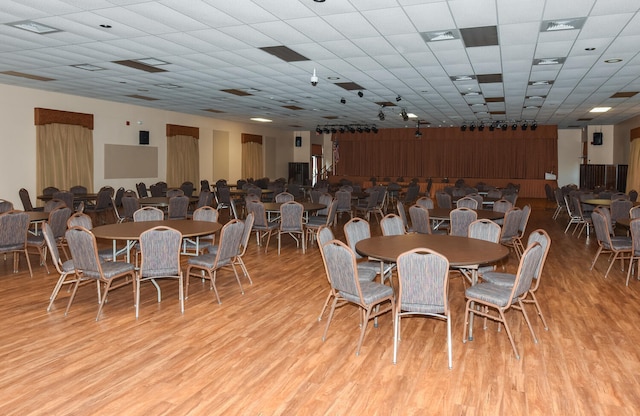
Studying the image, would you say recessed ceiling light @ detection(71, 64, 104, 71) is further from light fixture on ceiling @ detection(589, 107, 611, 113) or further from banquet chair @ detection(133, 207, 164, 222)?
light fixture on ceiling @ detection(589, 107, 611, 113)

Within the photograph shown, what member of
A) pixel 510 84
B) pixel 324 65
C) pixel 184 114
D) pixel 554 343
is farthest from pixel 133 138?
pixel 554 343

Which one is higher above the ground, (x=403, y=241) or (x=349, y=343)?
(x=403, y=241)

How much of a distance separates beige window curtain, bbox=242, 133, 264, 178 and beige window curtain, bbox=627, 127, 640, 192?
1471cm

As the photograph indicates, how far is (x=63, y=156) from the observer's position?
47.2 ft

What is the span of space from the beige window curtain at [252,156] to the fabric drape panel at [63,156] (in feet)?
27.2

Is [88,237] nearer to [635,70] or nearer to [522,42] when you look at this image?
[522,42]

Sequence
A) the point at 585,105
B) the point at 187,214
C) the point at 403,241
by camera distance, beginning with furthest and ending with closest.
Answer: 1. the point at 585,105
2. the point at 187,214
3. the point at 403,241

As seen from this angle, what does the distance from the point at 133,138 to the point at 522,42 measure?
42.1 ft

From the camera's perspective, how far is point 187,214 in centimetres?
1078

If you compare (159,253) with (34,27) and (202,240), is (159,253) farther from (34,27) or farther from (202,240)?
(34,27)

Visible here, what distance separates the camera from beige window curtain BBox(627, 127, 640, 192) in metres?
17.5

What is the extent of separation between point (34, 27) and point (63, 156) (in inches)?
306

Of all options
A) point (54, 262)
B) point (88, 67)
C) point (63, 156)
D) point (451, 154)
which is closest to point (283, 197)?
point (88, 67)

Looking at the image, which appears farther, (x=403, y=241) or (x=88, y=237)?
(x=403, y=241)
